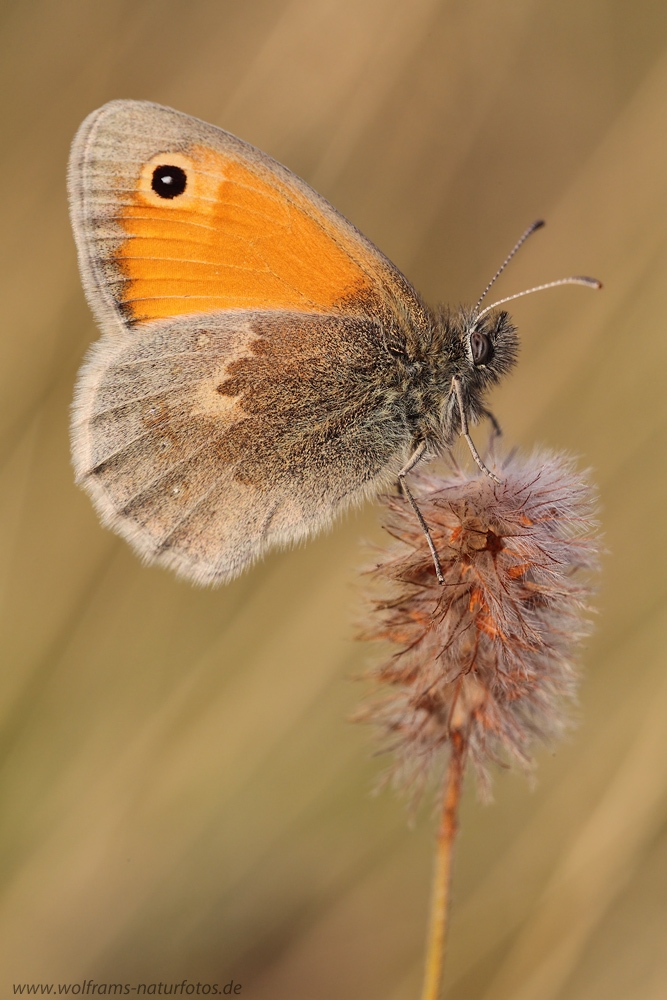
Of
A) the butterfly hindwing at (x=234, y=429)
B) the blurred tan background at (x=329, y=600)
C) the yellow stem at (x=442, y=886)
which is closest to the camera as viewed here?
the yellow stem at (x=442, y=886)

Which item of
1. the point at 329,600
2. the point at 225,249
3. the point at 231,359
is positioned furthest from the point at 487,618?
the point at 329,600

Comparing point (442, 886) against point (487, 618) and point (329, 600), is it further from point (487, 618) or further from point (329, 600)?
point (329, 600)

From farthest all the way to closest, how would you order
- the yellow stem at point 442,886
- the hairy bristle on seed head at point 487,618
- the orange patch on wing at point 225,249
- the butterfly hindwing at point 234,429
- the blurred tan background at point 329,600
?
1. the blurred tan background at point 329,600
2. the butterfly hindwing at point 234,429
3. the orange patch on wing at point 225,249
4. the hairy bristle on seed head at point 487,618
5. the yellow stem at point 442,886

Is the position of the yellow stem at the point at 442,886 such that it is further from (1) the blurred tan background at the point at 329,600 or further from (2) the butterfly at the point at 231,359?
(1) the blurred tan background at the point at 329,600

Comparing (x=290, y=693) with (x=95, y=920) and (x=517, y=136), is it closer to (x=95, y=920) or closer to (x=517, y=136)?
(x=95, y=920)

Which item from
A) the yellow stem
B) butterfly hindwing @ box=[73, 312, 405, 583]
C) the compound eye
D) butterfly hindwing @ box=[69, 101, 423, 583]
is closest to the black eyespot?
butterfly hindwing @ box=[69, 101, 423, 583]

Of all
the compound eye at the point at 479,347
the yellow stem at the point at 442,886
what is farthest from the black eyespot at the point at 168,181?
the yellow stem at the point at 442,886

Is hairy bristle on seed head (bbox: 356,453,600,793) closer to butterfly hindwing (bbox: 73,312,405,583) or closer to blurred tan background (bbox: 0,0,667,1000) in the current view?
butterfly hindwing (bbox: 73,312,405,583)
